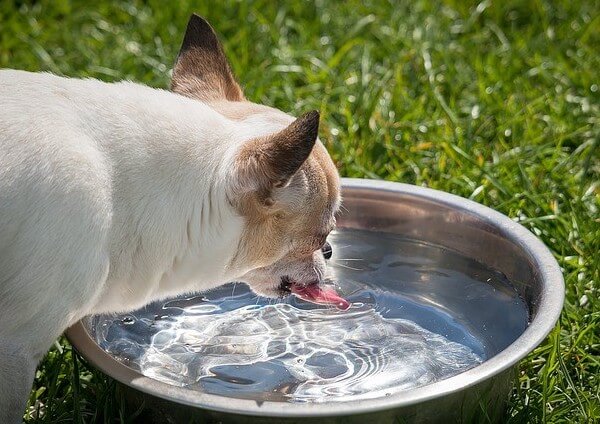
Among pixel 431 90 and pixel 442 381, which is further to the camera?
pixel 431 90

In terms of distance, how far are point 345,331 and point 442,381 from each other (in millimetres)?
1096

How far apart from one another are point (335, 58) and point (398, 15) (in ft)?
2.63

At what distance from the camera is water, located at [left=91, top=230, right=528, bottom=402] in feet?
13.0

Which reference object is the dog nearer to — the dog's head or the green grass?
the dog's head

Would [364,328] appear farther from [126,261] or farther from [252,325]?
[126,261]

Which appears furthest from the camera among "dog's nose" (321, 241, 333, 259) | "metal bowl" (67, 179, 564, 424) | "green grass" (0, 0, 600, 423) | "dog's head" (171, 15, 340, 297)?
"green grass" (0, 0, 600, 423)

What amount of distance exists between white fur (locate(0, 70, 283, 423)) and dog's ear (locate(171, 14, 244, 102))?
0.25 metres

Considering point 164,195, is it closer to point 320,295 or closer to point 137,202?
point 137,202

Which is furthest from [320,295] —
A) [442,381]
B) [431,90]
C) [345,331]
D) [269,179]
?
[431,90]

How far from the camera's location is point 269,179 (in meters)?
3.44

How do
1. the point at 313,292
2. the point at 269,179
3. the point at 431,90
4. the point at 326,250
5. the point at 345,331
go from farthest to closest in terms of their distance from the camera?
the point at 431,90 < the point at 345,331 < the point at 313,292 < the point at 326,250 < the point at 269,179

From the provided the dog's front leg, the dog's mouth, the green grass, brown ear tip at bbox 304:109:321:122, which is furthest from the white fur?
the green grass

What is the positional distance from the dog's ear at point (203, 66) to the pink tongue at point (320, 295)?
0.76 m

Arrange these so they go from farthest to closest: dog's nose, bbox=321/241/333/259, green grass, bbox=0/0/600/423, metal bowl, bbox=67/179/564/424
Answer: green grass, bbox=0/0/600/423 → dog's nose, bbox=321/241/333/259 → metal bowl, bbox=67/179/564/424
